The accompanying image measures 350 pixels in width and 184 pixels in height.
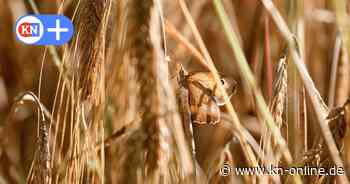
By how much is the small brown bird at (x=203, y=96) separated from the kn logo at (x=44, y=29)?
0.50ft

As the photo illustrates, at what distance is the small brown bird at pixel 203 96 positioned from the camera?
72cm

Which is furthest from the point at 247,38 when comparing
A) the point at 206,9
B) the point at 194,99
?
the point at 194,99

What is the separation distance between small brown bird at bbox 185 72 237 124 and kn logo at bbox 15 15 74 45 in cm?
15

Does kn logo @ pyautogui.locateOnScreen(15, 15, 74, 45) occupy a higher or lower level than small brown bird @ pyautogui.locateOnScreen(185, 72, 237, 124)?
higher

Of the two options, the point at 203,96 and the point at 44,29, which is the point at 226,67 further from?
the point at 44,29

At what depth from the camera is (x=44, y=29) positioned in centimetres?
77

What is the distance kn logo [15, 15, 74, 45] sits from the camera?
2.48ft

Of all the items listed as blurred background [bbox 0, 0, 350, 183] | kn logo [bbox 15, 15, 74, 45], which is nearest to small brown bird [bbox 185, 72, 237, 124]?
blurred background [bbox 0, 0, 350, 183]

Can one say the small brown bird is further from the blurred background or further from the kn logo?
the kn logo

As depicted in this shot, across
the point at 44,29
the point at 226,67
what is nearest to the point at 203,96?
the point at 226,67

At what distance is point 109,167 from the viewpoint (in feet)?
2.43

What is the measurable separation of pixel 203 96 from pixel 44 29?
0.21 m

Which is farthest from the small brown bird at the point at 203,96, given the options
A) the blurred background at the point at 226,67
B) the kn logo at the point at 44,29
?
the kn logo at the point at 44,29

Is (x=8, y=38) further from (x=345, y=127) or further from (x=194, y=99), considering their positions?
(x=345, y=127)
